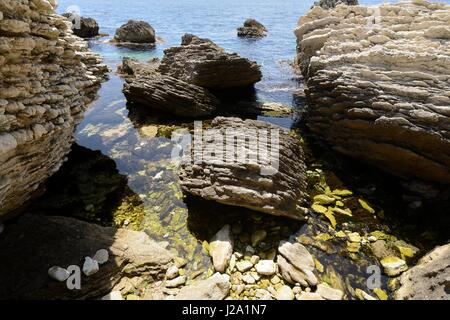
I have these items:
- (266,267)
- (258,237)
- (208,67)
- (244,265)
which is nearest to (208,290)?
(244,265)

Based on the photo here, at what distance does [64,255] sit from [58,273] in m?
0.52

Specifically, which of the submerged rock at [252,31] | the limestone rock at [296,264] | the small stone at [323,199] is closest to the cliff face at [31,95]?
the limestone rock at [296,264]

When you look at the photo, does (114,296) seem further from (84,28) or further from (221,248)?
(84,28)

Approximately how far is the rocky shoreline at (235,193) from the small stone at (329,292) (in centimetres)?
3

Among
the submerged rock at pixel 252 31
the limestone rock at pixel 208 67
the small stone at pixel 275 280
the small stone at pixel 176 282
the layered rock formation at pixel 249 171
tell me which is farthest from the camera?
the submerged rock at pixel 252 31

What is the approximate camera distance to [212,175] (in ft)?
26.8

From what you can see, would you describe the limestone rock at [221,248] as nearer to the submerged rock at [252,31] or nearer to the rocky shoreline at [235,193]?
the rocky shoreline at [235,193]

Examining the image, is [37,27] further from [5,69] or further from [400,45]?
[400,45]

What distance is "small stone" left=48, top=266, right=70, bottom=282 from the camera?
5764 millimetres

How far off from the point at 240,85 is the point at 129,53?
17616 mm

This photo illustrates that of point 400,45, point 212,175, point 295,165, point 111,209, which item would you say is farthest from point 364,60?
point 111,209

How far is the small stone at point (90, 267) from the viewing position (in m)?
5.98

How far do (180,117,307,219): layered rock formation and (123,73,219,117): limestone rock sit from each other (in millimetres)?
4506

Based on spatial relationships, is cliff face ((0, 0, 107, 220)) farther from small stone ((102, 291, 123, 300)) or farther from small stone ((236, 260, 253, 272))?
small stone ((236, 260, 253, 272))
